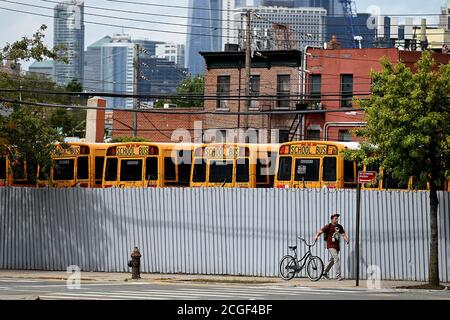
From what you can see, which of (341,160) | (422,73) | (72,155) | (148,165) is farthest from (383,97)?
(72,155)

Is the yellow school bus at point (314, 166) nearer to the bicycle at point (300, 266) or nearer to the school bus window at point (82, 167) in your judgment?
the bicycle at point (300, 266)

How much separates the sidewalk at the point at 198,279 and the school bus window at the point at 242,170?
7.06 meters

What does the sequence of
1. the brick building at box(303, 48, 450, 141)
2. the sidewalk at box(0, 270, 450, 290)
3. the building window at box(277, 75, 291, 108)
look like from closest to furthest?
1. the sidewalk at box(0, 270, 450, 290)
2. the brick building at box(303, 48, 450, 141)
3. the building window at box(277, 75, 291, 108)

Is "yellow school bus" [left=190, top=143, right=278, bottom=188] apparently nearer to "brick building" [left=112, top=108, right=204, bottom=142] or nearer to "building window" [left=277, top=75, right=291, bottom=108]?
"building window" [left=277, top=75, right=291, bottom=108]

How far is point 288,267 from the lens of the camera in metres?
27.3

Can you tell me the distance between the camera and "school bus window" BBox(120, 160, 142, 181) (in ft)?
121

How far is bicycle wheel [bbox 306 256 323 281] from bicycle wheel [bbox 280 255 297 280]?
0.43m

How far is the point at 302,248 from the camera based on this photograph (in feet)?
93.7

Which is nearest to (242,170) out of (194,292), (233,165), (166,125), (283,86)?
(233,165)

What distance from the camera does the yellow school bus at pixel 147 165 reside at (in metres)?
36.5

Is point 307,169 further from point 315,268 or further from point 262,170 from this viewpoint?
point 315,268

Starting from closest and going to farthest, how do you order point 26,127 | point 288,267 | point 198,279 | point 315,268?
1. point 315,268
2. point 288,267
3. point 198,279
4. point 26,127

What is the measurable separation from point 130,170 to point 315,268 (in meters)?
11.9

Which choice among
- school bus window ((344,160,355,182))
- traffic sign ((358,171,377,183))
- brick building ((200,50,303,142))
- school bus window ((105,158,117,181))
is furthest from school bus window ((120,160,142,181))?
brick building ((200,50,303,142))
